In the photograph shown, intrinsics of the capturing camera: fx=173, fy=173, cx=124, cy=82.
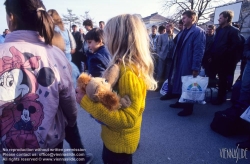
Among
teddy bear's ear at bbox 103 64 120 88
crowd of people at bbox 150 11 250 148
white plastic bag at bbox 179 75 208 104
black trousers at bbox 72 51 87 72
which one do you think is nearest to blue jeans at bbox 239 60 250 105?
crowd of people at bbox 150 11 250 148

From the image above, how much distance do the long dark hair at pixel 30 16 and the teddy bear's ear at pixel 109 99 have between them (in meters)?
0.49

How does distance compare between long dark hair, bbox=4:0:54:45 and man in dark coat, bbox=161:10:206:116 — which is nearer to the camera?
long dark hair, bbox=4:0:54:45

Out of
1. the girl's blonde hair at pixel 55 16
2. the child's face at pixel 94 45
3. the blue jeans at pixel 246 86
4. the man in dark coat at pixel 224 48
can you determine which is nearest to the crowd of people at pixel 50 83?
the child's face at pixel 94 45

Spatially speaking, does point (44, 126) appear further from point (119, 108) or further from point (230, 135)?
point (230, 135)

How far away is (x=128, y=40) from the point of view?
118 cm

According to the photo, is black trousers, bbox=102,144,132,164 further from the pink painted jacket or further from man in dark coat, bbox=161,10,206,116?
man in dark coat, bbox=161,10,206,116

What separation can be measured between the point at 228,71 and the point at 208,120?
1.34m

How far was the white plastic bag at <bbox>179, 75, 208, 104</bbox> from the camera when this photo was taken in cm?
301

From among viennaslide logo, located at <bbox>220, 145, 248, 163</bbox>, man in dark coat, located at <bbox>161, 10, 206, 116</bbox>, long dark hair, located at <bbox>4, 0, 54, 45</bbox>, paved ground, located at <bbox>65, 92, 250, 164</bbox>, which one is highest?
long dark hair, located at <bbox>4, 0, 54, 45</bbox>

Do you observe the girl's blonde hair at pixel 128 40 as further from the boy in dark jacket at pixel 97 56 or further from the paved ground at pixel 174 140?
the paved ground at pixel 174 140

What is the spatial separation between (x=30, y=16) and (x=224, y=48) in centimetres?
373

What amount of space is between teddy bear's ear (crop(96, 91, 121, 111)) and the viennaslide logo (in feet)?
6.64

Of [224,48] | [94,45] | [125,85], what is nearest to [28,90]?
[125,85]

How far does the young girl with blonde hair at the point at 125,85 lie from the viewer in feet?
3.57
